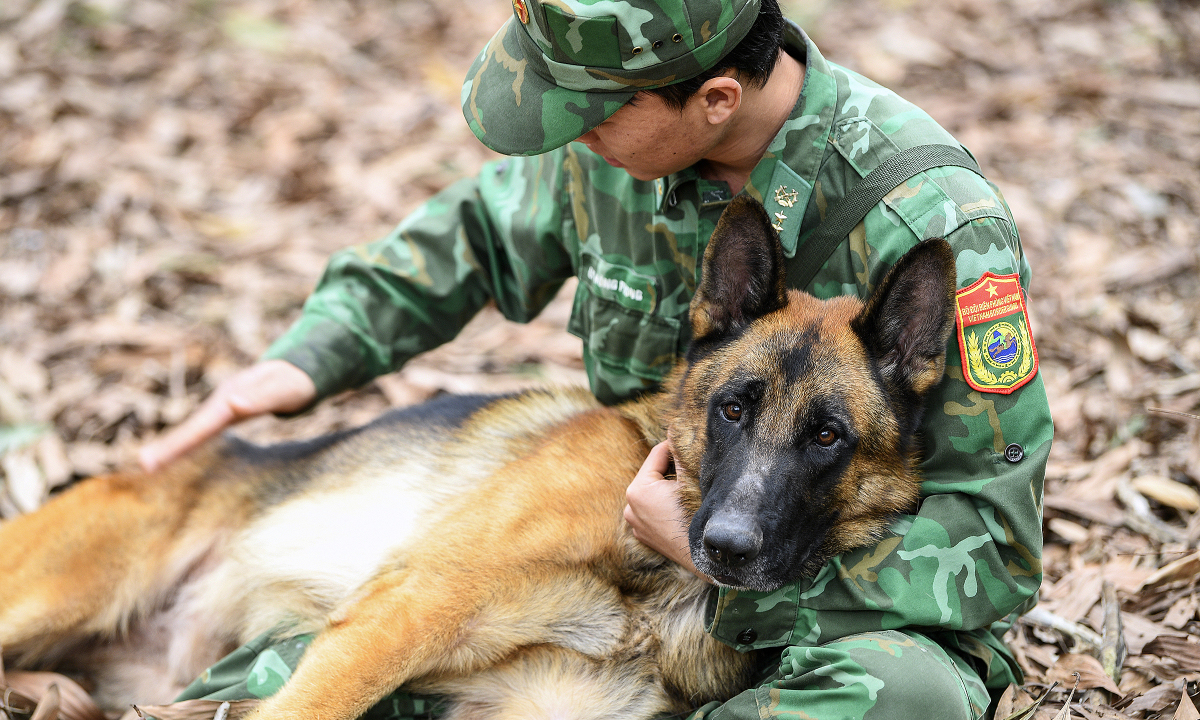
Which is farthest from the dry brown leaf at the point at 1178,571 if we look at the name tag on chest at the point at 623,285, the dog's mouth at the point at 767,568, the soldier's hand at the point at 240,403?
the soldier's hand at the point at 240,403

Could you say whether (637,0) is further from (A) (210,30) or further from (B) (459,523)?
(A) (210,30)

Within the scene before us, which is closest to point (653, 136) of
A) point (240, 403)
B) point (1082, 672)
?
point (240, 403)

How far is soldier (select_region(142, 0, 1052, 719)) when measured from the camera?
251 cm

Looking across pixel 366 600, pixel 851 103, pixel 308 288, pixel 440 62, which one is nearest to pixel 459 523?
pixel 366 600

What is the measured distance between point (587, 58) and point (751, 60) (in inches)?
21.9

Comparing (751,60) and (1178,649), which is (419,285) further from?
(1178,649)

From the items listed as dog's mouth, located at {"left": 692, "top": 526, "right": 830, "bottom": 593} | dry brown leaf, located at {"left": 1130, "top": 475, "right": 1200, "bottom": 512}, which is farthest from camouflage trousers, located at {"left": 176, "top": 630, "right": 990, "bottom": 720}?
dry brown leaf, located at {"left": 1130, "top": 475, "right": 1200, "bottom": 512}

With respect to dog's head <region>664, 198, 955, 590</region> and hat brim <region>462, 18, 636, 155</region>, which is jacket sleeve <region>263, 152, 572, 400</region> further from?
dog's head <region>664, 198, 955, 590</region>

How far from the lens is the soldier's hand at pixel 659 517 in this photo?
2.74 meters

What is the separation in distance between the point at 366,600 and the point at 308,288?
3684 millimetres

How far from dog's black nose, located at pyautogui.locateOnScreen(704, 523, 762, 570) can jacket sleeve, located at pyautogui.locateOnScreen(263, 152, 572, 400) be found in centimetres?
166

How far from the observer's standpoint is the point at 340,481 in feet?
11.9

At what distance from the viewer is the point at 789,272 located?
307 centimetres

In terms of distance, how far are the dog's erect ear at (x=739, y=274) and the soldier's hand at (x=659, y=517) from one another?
0.53 meters
